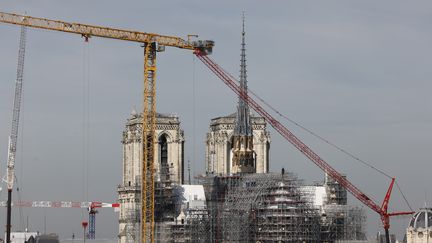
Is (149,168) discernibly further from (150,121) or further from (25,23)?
(25,23)

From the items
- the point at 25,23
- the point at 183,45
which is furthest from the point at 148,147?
the point at 25,23

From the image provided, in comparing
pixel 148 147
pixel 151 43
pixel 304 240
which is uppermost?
pixel 151 43

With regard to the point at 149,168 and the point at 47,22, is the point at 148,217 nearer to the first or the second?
the point at 149,168

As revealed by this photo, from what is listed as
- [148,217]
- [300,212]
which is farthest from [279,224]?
[148,217]

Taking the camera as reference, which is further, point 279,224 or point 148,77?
point 279,224

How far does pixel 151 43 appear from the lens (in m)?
183

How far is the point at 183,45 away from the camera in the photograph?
190 m

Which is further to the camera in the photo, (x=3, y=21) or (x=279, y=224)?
(x=279, y=224)

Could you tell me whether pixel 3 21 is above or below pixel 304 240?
above

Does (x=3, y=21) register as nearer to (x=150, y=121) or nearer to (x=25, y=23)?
(x=25, y=23)

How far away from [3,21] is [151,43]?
22.9 meters

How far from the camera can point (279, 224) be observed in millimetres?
198000

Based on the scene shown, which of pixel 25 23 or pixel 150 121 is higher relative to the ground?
pixel 25 23

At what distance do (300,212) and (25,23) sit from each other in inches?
2234
